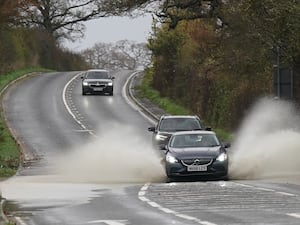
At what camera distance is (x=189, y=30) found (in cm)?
5597

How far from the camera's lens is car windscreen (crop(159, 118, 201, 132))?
110 feet

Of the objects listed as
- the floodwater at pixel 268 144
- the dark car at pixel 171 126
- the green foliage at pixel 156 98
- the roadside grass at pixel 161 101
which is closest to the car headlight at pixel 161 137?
the dark car at pixel 171 126

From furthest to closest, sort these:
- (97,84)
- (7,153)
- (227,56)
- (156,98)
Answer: (97,84) → (156,98) → (227,56) → (7,153)

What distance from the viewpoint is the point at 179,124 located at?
112ft

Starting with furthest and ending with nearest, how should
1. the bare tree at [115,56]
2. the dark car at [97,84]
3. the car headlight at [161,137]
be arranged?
the bare tree at [115,56]
the dark car at [97,84]
the car headlight at [161,137]

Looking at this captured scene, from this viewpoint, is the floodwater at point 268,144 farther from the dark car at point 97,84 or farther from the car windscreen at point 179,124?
the dark car at point 97,84

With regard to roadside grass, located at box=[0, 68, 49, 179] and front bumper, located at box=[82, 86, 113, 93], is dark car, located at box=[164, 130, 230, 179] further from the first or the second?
front bumper, located at box=[82, 86, 113, 93]

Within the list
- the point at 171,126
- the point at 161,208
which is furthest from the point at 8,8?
the point at 161,208

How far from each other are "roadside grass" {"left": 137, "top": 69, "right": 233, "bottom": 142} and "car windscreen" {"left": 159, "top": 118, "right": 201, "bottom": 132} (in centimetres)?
573

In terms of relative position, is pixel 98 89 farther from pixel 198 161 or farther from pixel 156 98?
pixel 198 161

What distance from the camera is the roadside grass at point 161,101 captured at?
42.0 metres

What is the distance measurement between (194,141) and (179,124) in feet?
23.6

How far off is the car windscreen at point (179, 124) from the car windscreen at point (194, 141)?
6.24 meters

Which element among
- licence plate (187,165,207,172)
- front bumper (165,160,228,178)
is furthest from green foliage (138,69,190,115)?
licence plate (187,165,207,172)
